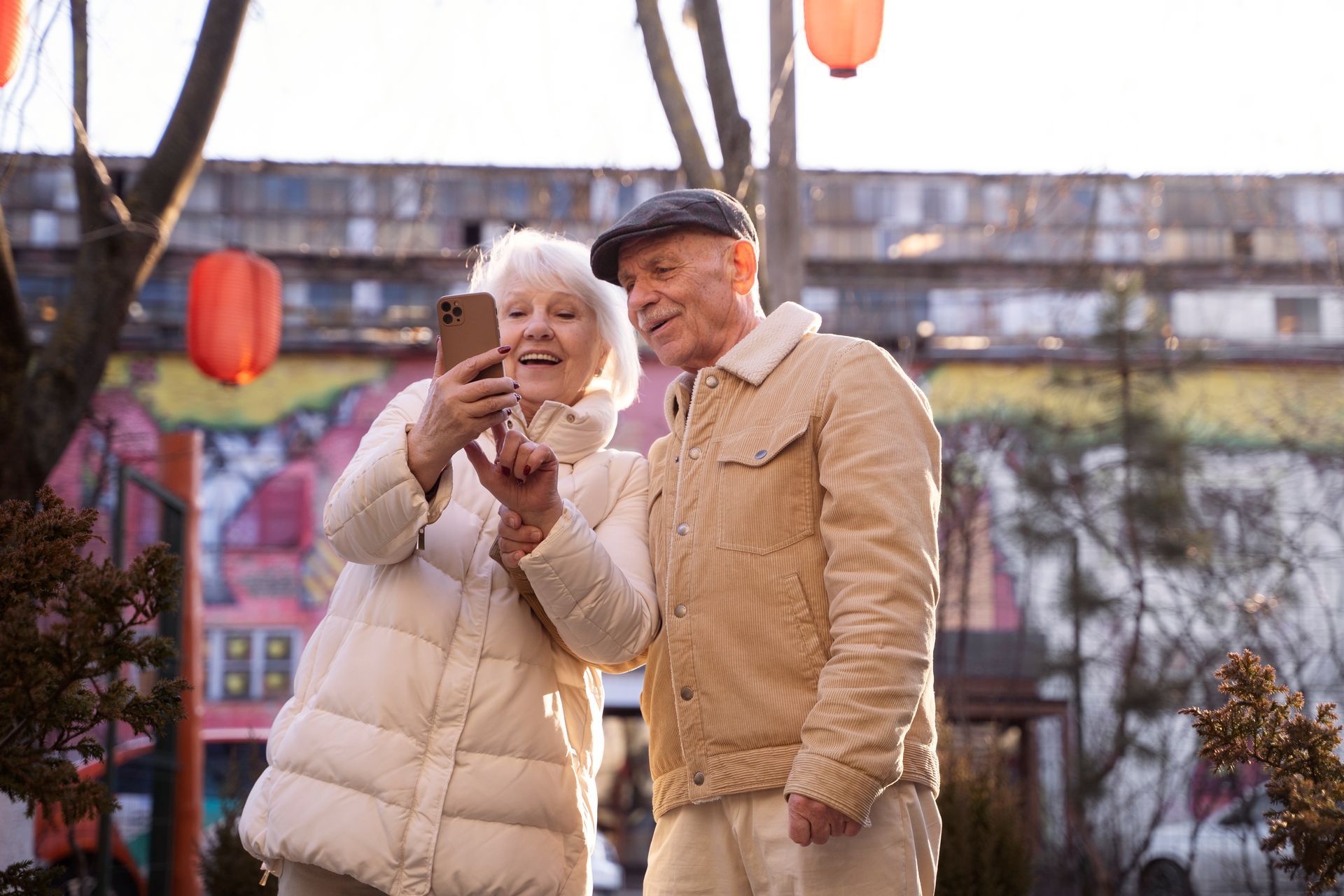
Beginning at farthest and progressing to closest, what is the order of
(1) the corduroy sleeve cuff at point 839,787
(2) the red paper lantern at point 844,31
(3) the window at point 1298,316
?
1. (3) the window at point 1298,316
2. (2) the red paper lantern at point 844,31
3. (1) the corduroy sleeve cuff at point 839,787

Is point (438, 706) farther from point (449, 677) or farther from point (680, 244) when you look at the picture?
point (680, 244)

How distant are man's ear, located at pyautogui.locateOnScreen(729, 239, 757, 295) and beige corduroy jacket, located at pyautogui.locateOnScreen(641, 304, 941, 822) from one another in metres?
0.13

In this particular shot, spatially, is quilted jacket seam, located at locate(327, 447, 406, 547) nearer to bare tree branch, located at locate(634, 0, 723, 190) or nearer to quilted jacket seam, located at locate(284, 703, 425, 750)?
quilted jacket seam, located at locate(284, 703, 425, 750)

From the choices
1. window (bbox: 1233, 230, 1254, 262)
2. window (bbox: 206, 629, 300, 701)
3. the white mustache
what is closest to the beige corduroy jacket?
the white mustache

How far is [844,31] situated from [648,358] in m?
10.2

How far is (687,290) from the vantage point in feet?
7.23

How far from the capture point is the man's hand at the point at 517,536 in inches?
77.3

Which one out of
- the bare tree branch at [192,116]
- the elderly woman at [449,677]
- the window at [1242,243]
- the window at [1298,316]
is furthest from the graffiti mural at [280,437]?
the elderly woman at [449,677]

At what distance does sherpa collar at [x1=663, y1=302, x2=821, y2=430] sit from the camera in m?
2.14

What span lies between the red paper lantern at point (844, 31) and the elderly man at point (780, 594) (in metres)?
2.60

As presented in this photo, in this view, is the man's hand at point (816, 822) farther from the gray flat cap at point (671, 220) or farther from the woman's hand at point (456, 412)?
the gray flat cap at point (671, 220)

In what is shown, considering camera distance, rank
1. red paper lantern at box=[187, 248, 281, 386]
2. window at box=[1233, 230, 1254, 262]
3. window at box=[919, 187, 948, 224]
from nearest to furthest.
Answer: red paper lantern at box=[187, 248, 281, 386] < window at box=[1233, 230, 1254, 262] < window at box=[919, 187, 948, 224]

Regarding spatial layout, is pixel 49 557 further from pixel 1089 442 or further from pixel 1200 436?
pixel 1200 436

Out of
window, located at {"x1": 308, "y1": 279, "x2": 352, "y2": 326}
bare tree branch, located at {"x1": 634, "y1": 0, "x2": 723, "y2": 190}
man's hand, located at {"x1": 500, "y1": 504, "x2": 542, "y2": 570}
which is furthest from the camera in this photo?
window, located at {"x1": 308, "y1": 279, "x2": 352, "y2": 326}
